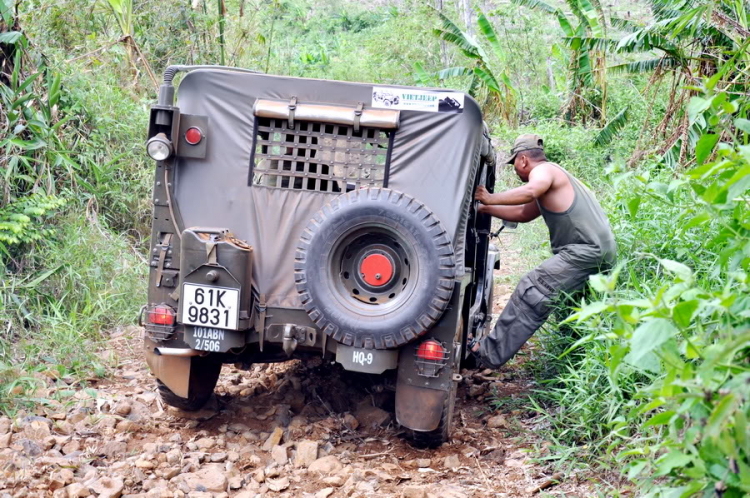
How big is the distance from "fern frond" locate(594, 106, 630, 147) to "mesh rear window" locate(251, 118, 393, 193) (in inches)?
295

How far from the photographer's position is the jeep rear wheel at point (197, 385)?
15.2 feet

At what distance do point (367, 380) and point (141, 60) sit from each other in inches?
241

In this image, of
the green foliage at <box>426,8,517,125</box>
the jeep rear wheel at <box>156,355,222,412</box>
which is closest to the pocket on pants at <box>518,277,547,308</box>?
the jeep rear wheel at <box>156,355,222,412</box>

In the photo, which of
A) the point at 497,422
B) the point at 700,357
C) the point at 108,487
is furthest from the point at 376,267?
the point at 700,357

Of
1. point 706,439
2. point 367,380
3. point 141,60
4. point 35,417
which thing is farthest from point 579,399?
point 141,60

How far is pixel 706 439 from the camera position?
2.33 meters

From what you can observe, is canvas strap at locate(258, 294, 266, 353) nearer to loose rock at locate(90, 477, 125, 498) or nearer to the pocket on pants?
Result: loose rock at locate(90, 477, 125, 498)

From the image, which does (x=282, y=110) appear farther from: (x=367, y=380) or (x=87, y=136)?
(x=87, y=136)

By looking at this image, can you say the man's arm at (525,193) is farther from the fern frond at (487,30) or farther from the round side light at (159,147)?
the fern frond at (487,30)

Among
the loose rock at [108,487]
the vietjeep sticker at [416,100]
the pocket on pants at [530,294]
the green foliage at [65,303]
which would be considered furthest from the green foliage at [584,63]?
the loose rock at [108,487]

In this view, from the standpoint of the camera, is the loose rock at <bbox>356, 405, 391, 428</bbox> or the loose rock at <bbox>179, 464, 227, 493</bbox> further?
Result: the loose rock at <bbox>356, 405, 391, 428</bbox>

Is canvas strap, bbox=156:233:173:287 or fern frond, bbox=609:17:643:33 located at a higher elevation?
fern frond, bbox=609:17:643:33

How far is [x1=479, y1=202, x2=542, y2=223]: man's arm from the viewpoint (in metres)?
5.50

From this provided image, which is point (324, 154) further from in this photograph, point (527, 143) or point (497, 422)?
point (497, 422)
